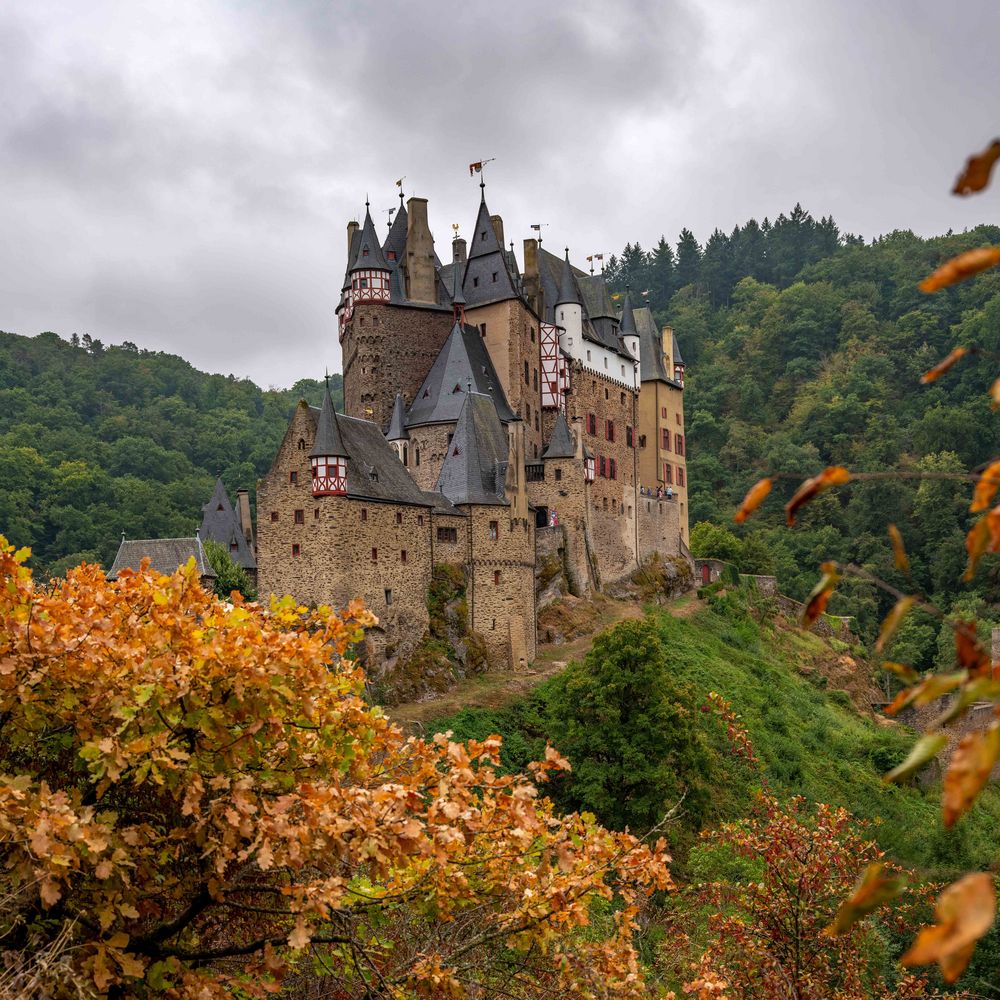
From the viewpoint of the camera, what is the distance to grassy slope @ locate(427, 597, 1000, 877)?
136ft

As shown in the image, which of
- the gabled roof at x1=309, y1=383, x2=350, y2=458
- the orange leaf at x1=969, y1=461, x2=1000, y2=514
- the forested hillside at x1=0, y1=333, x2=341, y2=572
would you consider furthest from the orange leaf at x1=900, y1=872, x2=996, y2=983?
the forested hillside at x1=0, y1=333, x2=341, y2=572

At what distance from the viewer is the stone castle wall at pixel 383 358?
53.6 meters

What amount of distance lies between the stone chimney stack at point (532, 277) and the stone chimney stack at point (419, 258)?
498 cm

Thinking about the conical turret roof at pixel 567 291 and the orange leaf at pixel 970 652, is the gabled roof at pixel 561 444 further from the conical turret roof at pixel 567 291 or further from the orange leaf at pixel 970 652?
the orange leaf at pixel 970 652

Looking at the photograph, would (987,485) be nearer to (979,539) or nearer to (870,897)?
(979,539)

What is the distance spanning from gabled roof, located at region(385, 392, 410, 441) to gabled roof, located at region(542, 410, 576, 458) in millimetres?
6110

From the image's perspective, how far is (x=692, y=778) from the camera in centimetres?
3953

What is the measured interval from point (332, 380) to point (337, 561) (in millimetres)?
97094

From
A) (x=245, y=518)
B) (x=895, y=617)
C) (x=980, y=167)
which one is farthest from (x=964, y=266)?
(x=245, y=518)

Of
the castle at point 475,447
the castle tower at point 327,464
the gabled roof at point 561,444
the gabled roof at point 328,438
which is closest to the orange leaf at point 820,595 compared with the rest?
the castle at point 475,447

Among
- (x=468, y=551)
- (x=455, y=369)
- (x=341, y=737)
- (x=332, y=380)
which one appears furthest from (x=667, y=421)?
(x=332, y=380)

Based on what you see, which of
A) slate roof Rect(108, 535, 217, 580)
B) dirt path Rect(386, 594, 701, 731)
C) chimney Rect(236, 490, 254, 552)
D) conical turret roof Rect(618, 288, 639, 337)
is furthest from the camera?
conical turret roof Rect(618, 288, 639, 337)

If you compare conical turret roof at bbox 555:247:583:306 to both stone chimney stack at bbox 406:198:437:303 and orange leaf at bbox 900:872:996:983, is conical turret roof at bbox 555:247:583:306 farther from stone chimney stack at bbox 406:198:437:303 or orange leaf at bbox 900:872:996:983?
orange leaf at bbox 900:872:996:983

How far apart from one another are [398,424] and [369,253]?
25.2 ft
